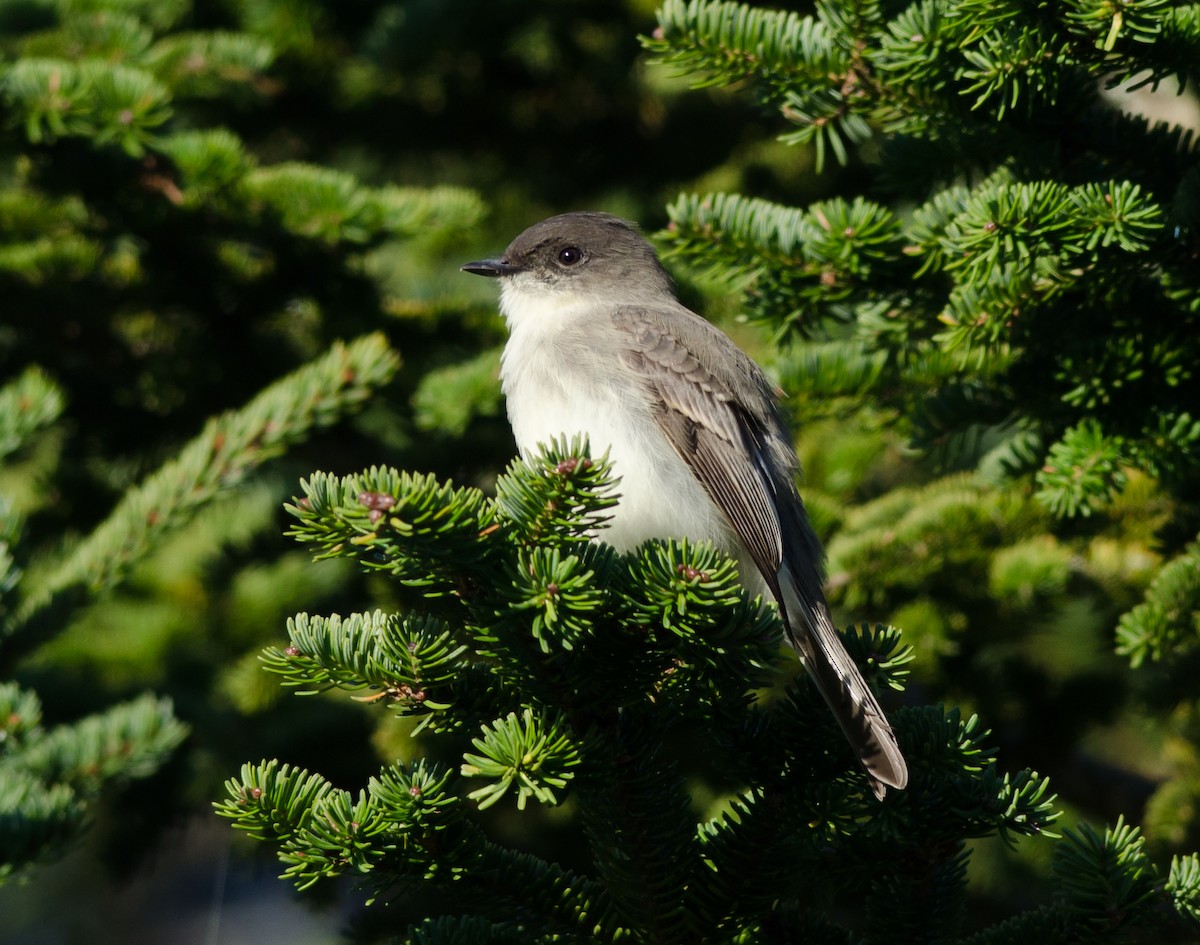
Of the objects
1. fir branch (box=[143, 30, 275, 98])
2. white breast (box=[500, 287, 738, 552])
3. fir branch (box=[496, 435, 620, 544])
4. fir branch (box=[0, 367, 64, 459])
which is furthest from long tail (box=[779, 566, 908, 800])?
fir branch (box=[143, 30, 275, 98])

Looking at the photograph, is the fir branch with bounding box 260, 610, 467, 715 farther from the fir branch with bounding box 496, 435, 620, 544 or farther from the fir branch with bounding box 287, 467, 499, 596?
the fir branch with bounding box 496, 435, 620, 544

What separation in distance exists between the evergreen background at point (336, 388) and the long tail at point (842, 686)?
19.8 inches

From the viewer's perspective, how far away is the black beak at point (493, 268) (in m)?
4.43

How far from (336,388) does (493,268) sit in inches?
36.9

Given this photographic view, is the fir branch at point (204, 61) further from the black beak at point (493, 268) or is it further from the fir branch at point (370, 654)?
the fir branch at point (370, 654)

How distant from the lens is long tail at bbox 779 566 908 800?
2352mm

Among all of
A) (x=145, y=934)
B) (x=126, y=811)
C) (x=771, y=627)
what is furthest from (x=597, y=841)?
(x=145, y=934)

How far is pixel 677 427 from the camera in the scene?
3883 mm

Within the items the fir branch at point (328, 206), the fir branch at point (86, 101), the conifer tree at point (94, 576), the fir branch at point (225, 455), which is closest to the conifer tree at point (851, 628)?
the conifer tree at point (94, 576)

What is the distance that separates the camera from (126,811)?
466cm

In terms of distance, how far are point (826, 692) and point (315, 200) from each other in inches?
102

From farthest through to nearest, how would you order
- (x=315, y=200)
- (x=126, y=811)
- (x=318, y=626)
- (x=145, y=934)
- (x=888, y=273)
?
1. (x=145, y=934)
2. (x=126, y=811)
3. (x=315, y=200)
4. (x=888, y=273)
5. (x=318, y=626)

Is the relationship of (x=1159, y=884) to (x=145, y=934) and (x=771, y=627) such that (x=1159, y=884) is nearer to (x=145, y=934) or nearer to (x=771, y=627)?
(x=771, y=627)

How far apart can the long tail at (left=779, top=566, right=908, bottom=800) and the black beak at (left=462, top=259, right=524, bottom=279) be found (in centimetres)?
157
